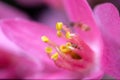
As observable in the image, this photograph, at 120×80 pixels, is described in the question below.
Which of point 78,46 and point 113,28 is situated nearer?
point 113,28

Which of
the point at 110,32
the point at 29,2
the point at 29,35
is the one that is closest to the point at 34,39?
the point at 29,35

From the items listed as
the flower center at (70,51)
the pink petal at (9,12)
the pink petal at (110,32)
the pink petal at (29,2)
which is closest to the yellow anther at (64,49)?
the flower center at (70,51)

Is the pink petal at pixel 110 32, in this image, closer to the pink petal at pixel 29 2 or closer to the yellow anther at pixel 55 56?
the yellow anther at pixel 55 56

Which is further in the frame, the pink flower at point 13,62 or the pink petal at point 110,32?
the pink flower at point 13,62

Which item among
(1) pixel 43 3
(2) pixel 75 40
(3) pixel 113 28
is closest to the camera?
(3) pixel 113 28

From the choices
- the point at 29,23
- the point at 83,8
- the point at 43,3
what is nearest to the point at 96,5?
the point at 83,8

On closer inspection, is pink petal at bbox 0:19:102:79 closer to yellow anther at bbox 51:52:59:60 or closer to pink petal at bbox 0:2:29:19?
yellow anther at bbox 51:52:59:60

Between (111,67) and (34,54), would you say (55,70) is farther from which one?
(111,67)
